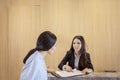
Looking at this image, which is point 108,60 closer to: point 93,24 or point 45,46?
point 93,24

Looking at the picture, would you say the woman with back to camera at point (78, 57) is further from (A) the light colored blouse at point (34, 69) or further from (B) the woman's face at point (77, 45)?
(A) the light colored blouse at point (34, 69)

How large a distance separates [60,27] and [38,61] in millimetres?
2810

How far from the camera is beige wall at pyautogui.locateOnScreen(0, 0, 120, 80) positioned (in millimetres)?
4508

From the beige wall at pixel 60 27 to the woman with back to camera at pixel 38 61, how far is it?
267cm

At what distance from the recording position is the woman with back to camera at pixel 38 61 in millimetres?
1860

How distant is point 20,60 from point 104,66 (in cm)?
159

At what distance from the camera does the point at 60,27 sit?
466cm

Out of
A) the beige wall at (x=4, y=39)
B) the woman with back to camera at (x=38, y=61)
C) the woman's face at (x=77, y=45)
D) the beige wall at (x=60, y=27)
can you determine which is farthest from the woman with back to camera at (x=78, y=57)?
the beige wall at (x=4, y=39)

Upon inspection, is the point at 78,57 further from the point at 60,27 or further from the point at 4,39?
the point at 4,39

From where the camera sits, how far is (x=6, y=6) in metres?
4.92

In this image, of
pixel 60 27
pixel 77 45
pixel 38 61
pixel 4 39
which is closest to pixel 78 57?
pixel 77 45

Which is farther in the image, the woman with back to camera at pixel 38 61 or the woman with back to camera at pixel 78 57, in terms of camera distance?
the woman with back to camera at pixel 78 57

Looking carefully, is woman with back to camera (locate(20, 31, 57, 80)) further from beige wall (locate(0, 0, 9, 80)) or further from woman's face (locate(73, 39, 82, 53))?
beige wall (locate(0, 0, 9, 80))

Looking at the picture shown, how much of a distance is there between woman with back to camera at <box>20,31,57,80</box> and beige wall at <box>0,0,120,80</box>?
2.67 metres
